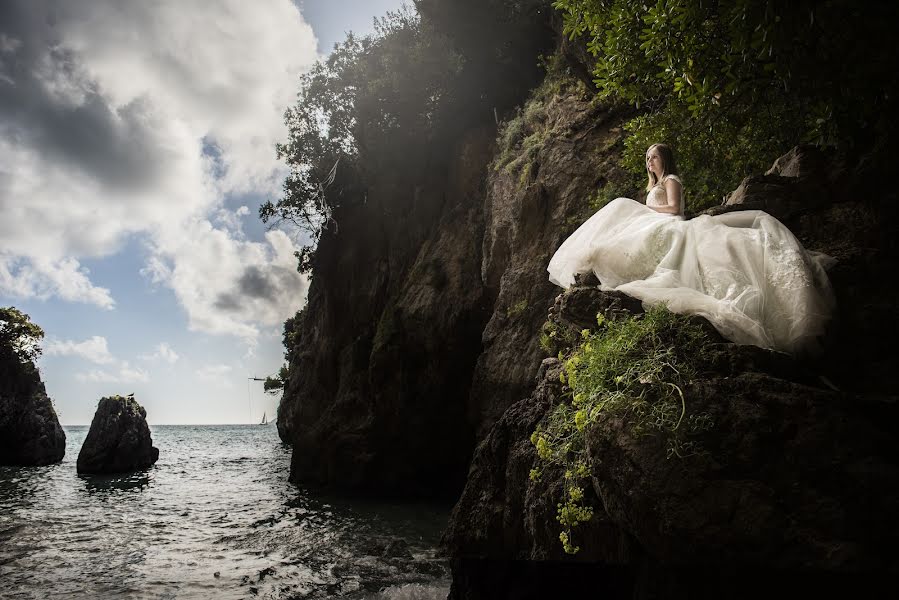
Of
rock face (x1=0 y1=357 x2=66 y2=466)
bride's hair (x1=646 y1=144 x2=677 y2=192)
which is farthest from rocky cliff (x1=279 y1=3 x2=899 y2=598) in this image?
rock face (x1=0 y1=357 x2=66 y2=466)

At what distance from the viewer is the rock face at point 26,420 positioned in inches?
862

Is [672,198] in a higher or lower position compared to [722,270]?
higher

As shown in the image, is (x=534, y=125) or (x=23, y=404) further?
(x=23, y=404)

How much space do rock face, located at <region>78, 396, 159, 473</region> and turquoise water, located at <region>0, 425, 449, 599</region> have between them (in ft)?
13.7

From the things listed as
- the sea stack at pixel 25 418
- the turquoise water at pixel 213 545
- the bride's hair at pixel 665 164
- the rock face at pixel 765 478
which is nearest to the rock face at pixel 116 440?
the turquoise water at pixel 213 545

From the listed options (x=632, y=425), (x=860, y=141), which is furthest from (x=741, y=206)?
(x=632, y=425)

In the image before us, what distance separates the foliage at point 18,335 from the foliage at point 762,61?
31.6m

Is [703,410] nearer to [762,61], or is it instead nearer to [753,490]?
[753,490]

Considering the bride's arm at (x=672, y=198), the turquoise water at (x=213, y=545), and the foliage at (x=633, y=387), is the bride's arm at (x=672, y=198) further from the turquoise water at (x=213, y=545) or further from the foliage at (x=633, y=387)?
the turquoise water at (x=213, y=545)

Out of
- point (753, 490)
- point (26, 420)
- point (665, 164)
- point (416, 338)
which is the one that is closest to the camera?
point (753, 490)

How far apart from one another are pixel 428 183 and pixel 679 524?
50.2 feet

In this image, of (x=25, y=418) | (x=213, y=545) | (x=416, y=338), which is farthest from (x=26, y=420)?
(x=416, y=338)

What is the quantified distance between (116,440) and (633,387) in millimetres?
22967

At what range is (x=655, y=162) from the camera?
5.37m
